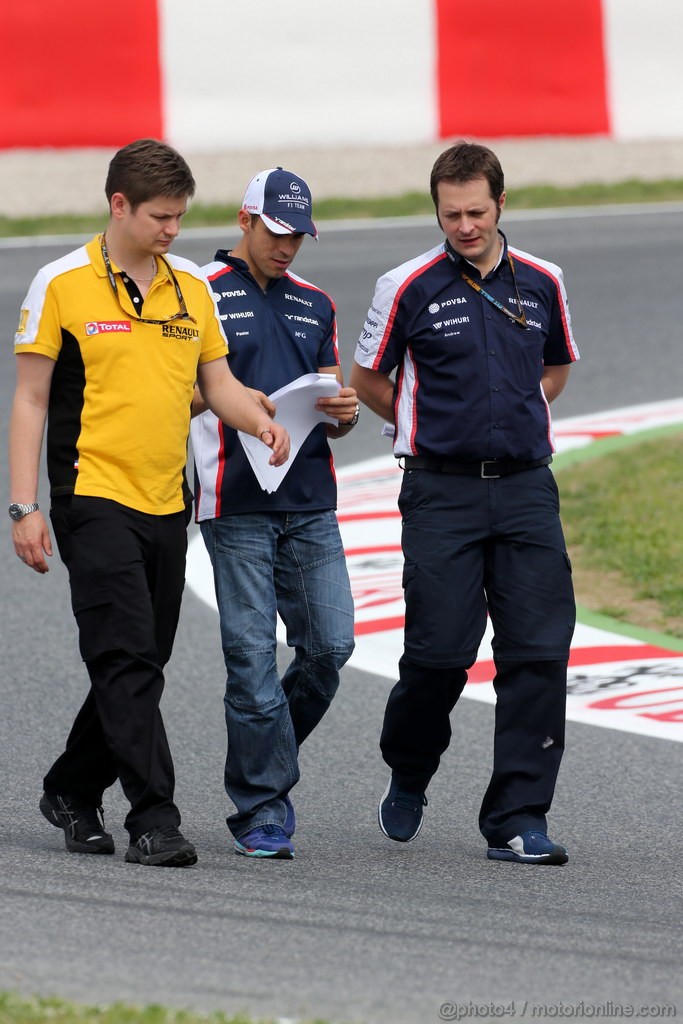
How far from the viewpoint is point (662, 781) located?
5.93 m

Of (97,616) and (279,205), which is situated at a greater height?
(279,205)

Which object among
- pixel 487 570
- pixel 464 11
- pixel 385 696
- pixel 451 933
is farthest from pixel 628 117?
pixel 451 933

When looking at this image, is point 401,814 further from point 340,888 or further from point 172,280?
point 172,280

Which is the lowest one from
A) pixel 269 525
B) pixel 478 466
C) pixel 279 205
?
pixel 269 525

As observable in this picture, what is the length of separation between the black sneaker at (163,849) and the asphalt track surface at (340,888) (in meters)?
0.06

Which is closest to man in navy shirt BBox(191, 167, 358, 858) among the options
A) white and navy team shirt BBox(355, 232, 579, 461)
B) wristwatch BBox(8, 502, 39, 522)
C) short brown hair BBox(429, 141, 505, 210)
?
white and navy team shirt BBox(355, 232, 579, 461)

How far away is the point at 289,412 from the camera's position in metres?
5.02

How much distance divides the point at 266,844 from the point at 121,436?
1228 millimetres

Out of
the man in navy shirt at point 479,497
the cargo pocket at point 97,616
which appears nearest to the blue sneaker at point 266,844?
the man in navy shirt at point 479,497

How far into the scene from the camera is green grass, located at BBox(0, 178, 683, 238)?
17969 mm

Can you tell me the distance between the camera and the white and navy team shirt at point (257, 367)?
16.4ft

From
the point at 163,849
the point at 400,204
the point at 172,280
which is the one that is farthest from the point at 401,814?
the point at 400,204

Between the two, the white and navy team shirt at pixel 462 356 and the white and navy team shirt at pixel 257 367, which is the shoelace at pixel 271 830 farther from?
the white and navy team shirt at pixel 462 356

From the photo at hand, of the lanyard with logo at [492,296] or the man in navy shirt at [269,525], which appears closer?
the man in navy shirt at [269,525]
